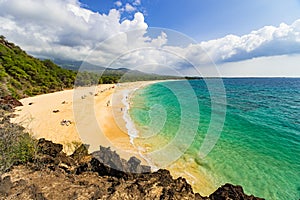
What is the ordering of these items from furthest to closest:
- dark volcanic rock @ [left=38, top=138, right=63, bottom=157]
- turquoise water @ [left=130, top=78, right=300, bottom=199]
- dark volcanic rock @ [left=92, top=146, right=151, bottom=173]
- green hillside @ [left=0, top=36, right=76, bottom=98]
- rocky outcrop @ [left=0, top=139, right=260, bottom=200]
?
green hillside @ [left=0, top=36, right=76, bottom=98] < turquoise water @ [left=130, top=78, right=300, bottom=199] < dark volcanic rock @ [left=38, top=138, right=63, bottom=157] < dark volcanic rock @ [left=92, top=146, right=151, bottom=173] < rocky outcrop @ [left=0, top=139, right=260, bottom=200]

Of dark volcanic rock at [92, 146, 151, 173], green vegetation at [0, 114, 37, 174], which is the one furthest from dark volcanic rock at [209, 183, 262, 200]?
green vegetation at [0, 114, 37, 174]

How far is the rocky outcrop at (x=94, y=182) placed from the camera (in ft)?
18.4

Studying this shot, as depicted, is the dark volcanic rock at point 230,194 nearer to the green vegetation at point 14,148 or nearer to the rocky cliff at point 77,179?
the rocky cliff at point 77,179

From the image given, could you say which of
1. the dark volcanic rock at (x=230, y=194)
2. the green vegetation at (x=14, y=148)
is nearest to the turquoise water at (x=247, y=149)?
the dark volcanic rock at (x=230, y=194)

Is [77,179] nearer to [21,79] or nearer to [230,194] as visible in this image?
[230,194]

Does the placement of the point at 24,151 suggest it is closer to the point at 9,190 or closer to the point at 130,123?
the point at 9,190

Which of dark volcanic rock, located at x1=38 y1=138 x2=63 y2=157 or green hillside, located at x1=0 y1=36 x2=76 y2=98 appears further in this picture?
green hillside, located at x1=0 y1=36 x2=76 y2=98

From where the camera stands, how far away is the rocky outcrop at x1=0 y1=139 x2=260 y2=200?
5.60 meters

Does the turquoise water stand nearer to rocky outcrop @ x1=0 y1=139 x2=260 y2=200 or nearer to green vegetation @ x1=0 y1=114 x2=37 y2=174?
rocky outcrop @ x1=0 y1=139 x2=260 y2=200

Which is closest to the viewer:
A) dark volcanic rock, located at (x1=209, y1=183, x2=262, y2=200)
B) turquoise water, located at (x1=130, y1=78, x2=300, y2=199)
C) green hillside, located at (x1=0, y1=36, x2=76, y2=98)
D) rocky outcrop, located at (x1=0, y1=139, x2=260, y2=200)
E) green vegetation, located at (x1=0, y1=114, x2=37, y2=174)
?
rocky outcrop, located at (x1=0, y1=139, x2=260, y2=200)

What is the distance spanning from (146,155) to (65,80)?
179ft

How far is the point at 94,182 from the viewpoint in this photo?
6480 millimetres

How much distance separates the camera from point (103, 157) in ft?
26.2

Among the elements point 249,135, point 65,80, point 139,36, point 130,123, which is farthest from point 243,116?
point 65,80
